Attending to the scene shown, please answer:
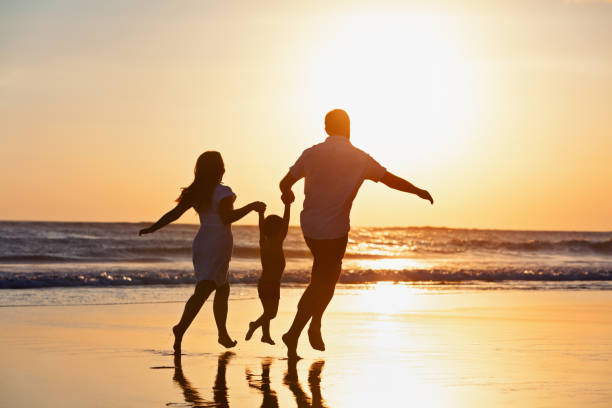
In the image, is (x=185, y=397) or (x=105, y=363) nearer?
(x=185, y=397)

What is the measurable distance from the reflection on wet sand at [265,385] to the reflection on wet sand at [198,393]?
20 centimetres

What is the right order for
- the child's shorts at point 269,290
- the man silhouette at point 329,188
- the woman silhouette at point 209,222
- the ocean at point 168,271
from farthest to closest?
the ocean at point 168,271 < the child's shorts at point 269,290 < the woman silhouette at point 209,222 < the man silhouette at point 329,188

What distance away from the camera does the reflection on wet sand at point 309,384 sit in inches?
214

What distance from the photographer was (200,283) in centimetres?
767

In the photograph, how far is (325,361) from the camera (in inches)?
280

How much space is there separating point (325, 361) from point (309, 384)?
1064 mm

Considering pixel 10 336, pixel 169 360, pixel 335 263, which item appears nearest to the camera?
pixel 335 263

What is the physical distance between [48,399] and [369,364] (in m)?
2.59

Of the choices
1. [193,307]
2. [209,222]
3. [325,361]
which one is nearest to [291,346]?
[325,361]

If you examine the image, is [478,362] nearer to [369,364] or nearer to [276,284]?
[369,364]

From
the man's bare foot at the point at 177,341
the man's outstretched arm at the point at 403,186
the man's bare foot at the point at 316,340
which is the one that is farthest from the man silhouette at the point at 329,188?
the man's bare foot at the point at 177,341

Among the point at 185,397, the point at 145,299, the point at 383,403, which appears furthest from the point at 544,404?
the point at 145,299

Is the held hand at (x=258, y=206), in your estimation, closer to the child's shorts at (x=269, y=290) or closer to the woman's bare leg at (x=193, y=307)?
the woman's bare leg at (x=193, y=307)

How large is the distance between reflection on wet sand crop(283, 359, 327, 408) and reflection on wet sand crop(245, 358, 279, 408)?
139 mm
